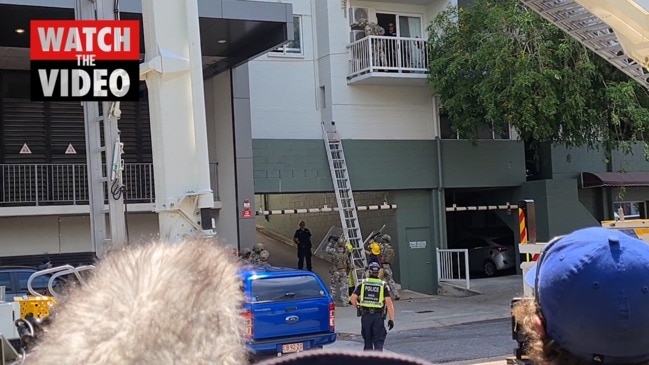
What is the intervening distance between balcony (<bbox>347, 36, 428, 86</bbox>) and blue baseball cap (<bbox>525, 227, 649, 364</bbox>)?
19.2m

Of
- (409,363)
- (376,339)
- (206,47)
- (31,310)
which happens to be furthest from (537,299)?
(206,47)

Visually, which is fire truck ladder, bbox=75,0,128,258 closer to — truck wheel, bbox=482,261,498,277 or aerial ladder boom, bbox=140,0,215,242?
aerial ladder boom, bbox=140,0,215,242

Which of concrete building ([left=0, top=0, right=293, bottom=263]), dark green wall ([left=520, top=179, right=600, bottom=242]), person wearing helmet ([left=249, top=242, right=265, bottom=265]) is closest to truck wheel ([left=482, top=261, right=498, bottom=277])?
dark green wall ([left=520, top=179, right=600, bottom=242])

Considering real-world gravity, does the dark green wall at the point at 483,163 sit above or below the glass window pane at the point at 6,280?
above

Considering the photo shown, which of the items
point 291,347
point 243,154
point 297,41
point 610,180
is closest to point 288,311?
point 291,347

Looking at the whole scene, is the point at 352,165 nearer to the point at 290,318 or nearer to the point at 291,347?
the point at 290,318

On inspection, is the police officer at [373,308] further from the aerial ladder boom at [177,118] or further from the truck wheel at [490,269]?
the truck wheel at [490,269]

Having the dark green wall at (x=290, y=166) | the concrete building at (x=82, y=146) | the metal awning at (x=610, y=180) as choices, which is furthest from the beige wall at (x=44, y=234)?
the metal awning at (x=610, y=180)

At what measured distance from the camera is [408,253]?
2170cm

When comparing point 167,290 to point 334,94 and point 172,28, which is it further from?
point 334,94

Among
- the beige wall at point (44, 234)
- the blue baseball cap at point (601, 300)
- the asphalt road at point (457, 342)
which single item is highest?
the blue baseball cap at point (601, 300)

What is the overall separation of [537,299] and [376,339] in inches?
371

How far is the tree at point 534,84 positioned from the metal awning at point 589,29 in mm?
7275

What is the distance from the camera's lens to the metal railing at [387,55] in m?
20.7
